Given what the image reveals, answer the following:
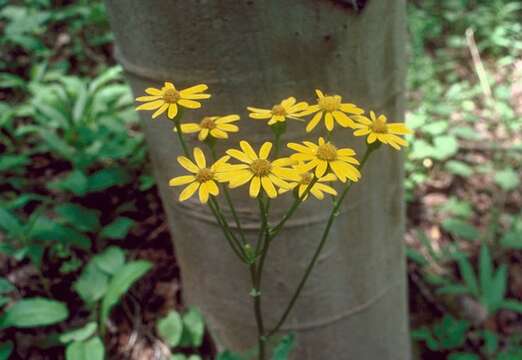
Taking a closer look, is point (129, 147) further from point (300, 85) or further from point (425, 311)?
point (425, 311)

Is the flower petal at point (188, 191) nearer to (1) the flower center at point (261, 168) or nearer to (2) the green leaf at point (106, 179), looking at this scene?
(1) the flower center at point (261, 168)

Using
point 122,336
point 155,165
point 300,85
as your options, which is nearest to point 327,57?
point 300,85

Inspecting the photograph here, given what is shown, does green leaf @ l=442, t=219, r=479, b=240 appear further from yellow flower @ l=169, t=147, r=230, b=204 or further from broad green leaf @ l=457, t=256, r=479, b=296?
yellow flower @ l=169, t=147, r=230, b=204

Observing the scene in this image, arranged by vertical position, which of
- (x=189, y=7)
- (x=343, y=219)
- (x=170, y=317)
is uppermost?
(x=189, y=7)

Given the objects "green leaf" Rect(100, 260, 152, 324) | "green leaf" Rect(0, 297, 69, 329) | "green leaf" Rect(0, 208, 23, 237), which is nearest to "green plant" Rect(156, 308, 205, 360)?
"green leaf" Rect(100, 260, 152, 324)

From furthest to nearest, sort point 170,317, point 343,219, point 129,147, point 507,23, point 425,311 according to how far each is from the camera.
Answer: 1. point 507,23
2. point 425,311
3. point 129,147
4. point 170,317
5. point 343,219

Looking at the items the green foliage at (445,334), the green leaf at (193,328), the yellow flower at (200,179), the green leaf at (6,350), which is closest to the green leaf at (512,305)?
the green foliage at (445,334)
